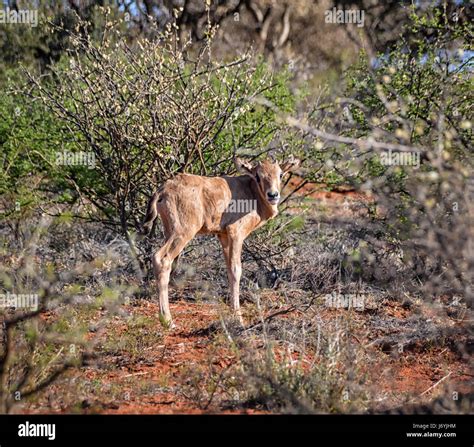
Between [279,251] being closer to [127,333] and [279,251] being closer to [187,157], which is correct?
[187,157]

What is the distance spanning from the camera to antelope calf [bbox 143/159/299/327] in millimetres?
8578

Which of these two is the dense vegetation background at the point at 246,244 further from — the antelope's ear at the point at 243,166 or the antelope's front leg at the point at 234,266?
the antelope's ear at the point at 243,166

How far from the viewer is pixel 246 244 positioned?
431 inches

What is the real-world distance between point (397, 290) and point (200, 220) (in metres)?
2.91

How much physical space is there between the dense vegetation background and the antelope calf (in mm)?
611

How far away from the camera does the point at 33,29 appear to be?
69.4ft

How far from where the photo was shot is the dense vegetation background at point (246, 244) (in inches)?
244

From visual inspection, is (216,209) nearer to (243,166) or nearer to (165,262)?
(243,166)

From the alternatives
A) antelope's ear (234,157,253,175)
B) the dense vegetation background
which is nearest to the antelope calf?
antelope's ear (234,157,253,175)

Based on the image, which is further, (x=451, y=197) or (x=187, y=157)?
(x=187, y=157)

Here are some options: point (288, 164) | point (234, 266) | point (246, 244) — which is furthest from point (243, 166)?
point (246, 244)

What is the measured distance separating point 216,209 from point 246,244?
2.19 m

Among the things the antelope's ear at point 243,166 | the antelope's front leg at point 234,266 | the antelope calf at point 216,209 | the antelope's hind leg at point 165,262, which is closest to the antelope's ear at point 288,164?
the antelope calf at point 216,209
